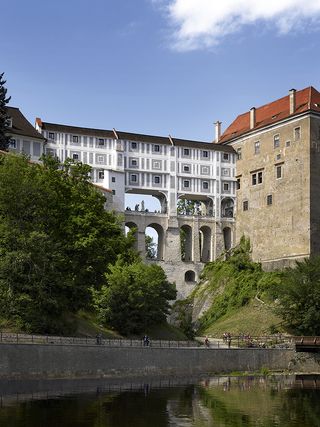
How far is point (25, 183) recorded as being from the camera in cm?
5059

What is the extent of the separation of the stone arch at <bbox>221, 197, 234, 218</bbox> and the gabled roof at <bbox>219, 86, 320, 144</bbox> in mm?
8048

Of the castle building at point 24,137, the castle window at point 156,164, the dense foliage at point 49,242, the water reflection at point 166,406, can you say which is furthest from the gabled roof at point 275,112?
the water reflection at point 166,406

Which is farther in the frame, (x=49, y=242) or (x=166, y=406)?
(x=49, y=242)

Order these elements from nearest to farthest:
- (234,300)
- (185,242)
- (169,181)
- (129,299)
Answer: (129,299), (234,300), (169,181), (185,242)

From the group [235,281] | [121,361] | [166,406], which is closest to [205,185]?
[235,281]

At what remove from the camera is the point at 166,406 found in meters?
33.8

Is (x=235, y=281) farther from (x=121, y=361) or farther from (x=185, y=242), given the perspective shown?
(x=121, y=361)

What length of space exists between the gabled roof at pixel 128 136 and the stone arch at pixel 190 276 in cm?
1586

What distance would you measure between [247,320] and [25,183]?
101 ft

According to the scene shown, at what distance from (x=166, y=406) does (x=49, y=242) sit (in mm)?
17831

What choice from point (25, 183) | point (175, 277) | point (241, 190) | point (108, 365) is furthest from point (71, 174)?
point (241, 190)

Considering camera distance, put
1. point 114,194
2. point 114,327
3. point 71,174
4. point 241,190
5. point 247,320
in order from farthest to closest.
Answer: point 241,190 → point 114,194 → point 247,320 → point 71,174 → point 114,327

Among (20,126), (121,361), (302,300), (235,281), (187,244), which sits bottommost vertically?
(121,361)

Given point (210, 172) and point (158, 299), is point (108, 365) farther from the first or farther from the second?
point (210, 172)
